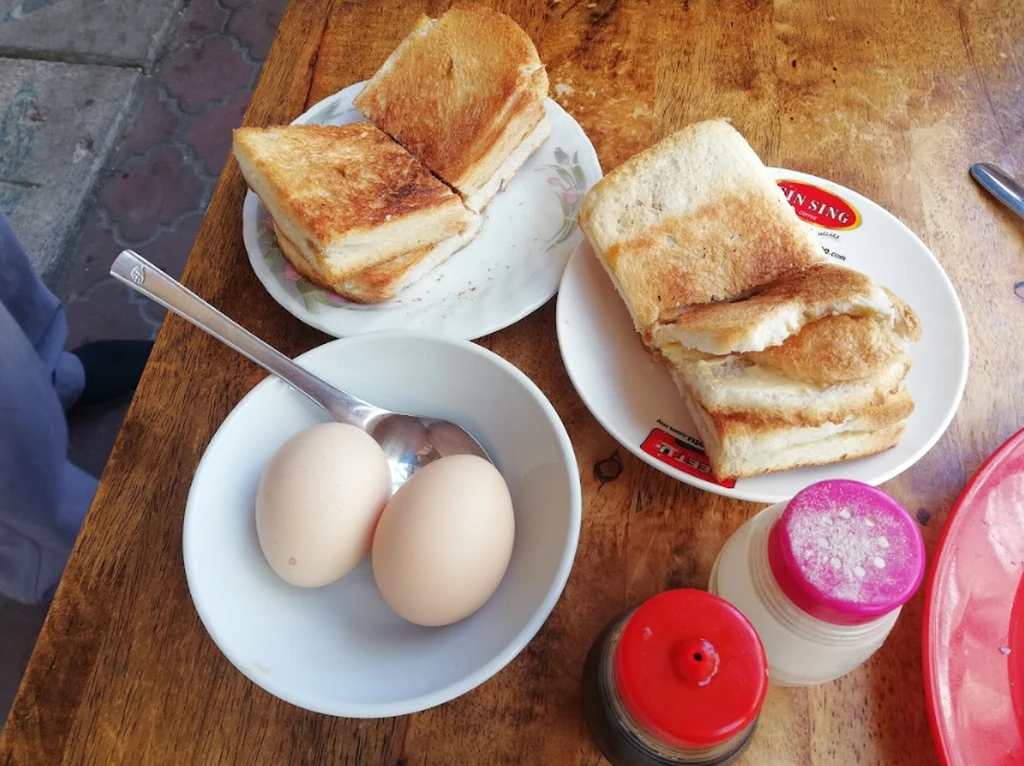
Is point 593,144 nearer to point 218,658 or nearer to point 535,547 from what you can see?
point 535,547

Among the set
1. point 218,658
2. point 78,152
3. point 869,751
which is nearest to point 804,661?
point 869,751

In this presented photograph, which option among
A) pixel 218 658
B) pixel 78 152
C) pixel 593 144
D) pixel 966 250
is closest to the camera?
pixel 218 658

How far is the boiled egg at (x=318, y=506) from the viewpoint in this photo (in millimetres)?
616

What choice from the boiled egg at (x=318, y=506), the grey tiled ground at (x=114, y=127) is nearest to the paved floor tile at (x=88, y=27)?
the grey tiled ground at (x=114, y=127)

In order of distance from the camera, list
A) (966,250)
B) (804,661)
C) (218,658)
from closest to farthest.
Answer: (804,661) → (218,658) → (966,250)

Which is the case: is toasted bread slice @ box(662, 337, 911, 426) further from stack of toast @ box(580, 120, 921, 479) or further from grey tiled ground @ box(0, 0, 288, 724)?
grey tiled ground @ box(0, 0, 288, 724)

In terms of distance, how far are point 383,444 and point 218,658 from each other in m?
0.25

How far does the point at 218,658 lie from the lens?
2.28 feet

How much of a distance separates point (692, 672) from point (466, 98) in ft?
2.61

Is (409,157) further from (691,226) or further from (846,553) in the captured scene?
(846,553)

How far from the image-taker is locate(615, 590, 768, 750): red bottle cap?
0.47 metres

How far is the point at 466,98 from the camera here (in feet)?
3.28

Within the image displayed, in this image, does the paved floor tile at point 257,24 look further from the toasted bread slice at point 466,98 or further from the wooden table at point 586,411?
the toasted bread slice at point 466,98

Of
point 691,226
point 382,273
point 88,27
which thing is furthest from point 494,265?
point 88,27
